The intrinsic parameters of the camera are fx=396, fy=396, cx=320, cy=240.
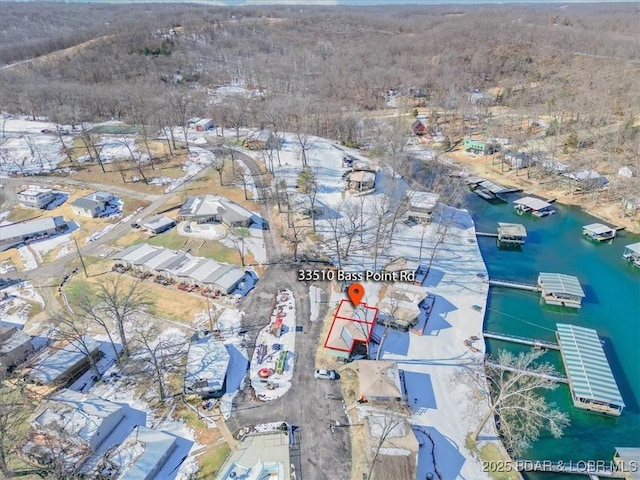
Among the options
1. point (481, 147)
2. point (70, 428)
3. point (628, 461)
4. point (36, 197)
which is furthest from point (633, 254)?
point (36, 197)

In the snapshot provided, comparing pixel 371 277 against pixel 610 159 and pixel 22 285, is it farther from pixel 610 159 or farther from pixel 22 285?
pixel 610 159

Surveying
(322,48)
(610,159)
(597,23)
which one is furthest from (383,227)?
(597,23)

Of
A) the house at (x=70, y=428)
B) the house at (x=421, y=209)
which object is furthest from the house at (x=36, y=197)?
the house at (x=421, y=209)

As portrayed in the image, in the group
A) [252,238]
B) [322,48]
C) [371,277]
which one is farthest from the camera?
[322,48]

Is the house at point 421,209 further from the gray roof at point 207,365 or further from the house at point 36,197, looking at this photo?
the house at point 36,197

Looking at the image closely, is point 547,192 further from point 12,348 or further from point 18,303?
point 18,303
